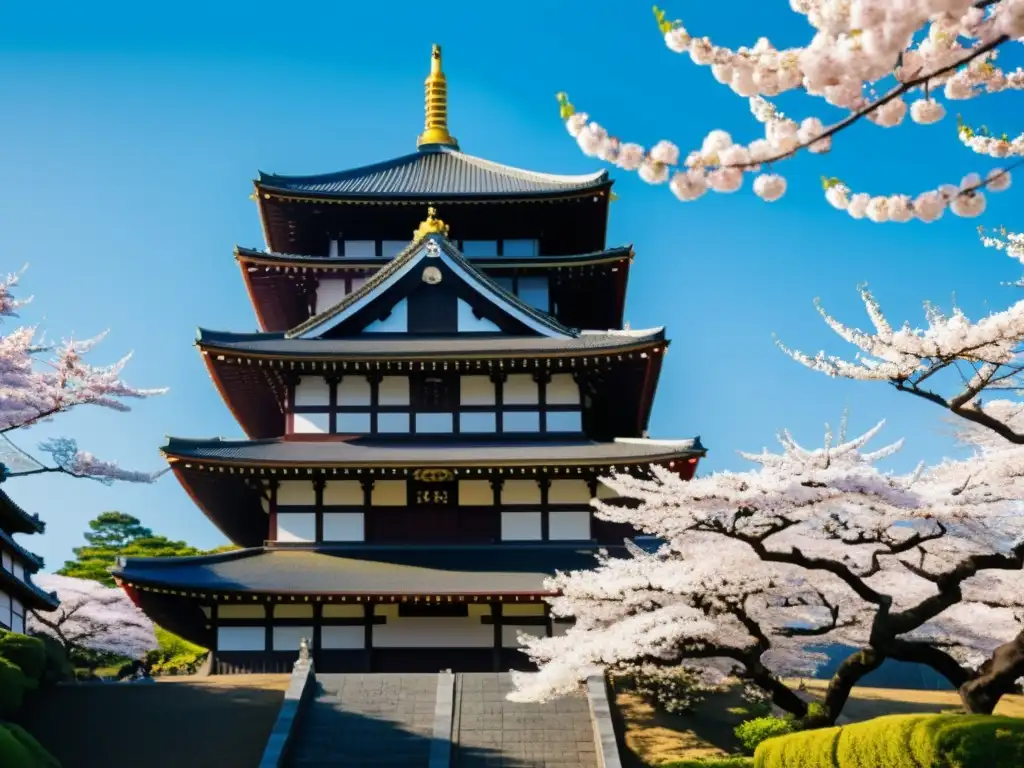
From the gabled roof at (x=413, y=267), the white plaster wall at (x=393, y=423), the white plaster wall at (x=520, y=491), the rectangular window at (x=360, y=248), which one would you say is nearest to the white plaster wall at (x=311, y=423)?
the white plaster wall at (x=393, y=423)

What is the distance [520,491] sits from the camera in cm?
2686

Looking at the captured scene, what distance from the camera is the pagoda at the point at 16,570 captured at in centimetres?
2634

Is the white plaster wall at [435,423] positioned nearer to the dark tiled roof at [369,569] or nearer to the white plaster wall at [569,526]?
the dark tiled roof at [369,569]

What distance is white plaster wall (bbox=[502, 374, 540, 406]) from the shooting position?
Result: 2828cm

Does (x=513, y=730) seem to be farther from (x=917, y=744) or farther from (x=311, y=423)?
(x=311, y=423)

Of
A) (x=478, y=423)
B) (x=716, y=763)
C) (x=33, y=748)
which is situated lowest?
(x=716, y=763)

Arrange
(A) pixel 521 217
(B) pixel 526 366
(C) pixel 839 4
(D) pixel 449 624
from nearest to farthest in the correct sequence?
(C) pixel 839 4 < (D) pixel 449 624 < (B) pixel 526 366 < (A) pixel 521 217

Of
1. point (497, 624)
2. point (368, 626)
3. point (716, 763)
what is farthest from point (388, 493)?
point (716, 763)

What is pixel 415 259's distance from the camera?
2898cm

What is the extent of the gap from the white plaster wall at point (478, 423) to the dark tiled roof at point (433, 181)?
7.72 metres

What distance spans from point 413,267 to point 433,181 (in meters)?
6.81

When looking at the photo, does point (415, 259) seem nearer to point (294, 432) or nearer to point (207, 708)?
point (294, 432)

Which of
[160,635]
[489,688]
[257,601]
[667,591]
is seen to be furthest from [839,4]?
[160,635]

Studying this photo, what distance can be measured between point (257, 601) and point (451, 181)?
15.8 m
